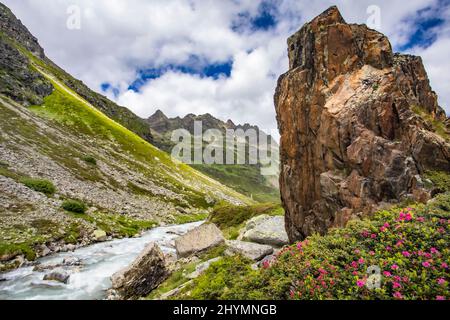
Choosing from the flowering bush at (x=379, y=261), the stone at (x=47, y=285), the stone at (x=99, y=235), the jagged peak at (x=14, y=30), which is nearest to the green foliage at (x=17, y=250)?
the stone at (x=47, y=285)

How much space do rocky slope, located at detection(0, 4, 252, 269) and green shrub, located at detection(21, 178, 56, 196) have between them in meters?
0.16

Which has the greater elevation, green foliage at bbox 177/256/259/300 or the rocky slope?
the rocky slope

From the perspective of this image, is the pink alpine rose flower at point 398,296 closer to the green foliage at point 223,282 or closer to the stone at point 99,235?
the green foliage at point 223,282

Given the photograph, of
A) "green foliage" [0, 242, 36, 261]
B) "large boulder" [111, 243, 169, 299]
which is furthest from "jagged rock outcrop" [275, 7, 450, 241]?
"green foliage" [0, 242, 36, 261]

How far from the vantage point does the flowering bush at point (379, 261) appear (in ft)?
22.7

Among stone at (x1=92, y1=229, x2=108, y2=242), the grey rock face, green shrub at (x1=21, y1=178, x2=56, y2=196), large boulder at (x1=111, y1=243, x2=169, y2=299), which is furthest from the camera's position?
the grey rock face

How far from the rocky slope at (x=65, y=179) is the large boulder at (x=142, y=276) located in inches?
498

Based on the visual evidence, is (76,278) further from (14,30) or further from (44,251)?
(14,30)

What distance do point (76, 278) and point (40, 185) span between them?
2414cm

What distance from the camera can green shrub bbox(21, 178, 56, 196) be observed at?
122 ft

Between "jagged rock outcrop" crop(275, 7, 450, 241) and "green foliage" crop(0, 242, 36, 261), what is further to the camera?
"green foliage" crop(0, 242, 36, 261)

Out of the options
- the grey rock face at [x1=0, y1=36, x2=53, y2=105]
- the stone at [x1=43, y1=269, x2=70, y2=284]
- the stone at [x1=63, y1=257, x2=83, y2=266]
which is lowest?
the stone at [x1=43, y1=269, x2=70, y2=284]

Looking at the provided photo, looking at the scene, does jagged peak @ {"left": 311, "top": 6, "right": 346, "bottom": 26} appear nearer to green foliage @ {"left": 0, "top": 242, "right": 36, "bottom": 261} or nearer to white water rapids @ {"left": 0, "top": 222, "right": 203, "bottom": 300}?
white water rapids @ {"left": 0, "top": 222, "right": 203, "bottom": 300}
